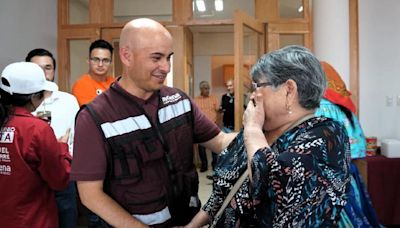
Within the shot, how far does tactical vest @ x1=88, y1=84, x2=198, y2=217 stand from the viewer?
4.14ft

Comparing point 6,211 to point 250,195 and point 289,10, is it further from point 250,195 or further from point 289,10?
point 289,10

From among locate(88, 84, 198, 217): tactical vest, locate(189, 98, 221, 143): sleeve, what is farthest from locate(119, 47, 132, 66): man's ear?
locate(189, 98, 221, 143): sleeve

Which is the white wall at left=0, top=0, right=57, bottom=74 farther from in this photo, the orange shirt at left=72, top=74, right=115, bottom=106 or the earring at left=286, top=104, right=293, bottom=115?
the earring at left=286, top=104, right=293, bottom=115

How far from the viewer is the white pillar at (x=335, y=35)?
3.95 m

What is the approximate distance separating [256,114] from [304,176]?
23 centimetres

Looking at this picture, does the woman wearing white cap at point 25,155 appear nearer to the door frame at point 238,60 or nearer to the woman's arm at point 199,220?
the woman's arm at point 199,220

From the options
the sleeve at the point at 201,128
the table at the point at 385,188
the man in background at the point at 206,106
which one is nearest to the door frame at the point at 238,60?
the table at the point at 385,188

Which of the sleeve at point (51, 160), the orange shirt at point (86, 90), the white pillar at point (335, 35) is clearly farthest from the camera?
the white pillar at point (335, 35)

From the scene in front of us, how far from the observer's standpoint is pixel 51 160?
1657 millimetres

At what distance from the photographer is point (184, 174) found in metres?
1.41

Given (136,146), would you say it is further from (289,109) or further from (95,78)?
(95,78)

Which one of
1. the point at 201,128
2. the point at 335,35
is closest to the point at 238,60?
the point at 335,35

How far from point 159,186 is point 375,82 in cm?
349

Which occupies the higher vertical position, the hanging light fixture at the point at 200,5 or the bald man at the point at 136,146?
the hanging light fixture at the point at 200,5
